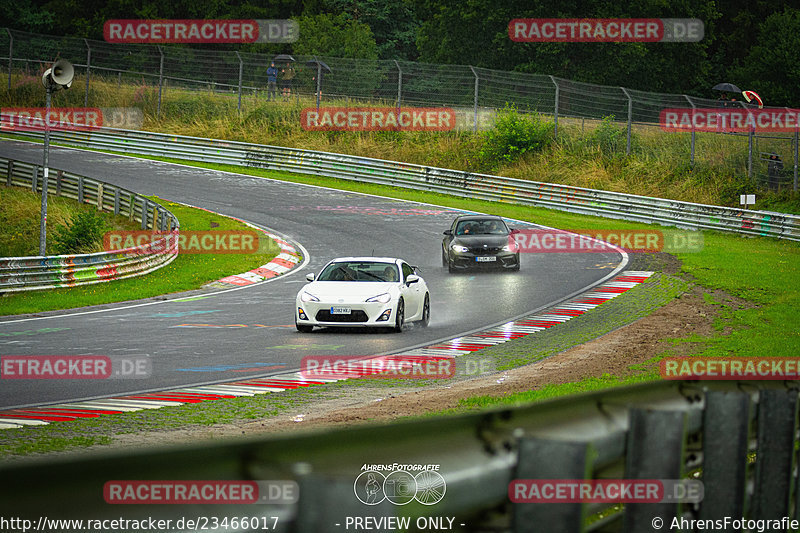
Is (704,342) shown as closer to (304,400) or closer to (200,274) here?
(304,400)

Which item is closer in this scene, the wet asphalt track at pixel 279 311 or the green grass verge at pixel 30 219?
the wet asphalt track at pixel 279 311

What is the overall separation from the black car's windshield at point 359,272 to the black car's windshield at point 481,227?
6472mm

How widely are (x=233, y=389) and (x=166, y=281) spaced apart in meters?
12.5

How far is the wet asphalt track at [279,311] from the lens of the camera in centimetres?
1355

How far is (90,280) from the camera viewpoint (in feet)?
74.6

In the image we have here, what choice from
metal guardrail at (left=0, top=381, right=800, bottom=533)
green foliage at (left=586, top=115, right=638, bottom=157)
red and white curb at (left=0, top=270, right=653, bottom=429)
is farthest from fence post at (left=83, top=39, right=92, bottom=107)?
metal guardrail at (left=0, top=381, right=800, bottom=533)

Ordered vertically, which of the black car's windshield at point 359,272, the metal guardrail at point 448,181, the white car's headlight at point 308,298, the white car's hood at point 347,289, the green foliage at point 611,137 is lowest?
the white car's headlight at point 308,298

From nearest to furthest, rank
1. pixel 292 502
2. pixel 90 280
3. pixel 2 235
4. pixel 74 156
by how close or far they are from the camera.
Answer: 1. pixel 292 502
2. pixel 90 280
3. pixel 2 235
4. pixel 74 156

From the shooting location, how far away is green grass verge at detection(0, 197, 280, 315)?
66.1 ft

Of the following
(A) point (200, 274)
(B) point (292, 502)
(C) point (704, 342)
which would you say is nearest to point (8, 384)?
(C) point (704, 342)

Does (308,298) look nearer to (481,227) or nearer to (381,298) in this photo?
(381,298)

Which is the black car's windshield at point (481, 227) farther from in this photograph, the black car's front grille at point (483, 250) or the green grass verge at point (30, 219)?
the green grass verge at point (30, 219)

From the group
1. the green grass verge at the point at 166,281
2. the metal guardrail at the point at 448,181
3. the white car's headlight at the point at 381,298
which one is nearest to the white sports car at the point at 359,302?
the white car's headlight at the point at 381,298

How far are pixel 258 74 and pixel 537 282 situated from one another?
27.8 meters
